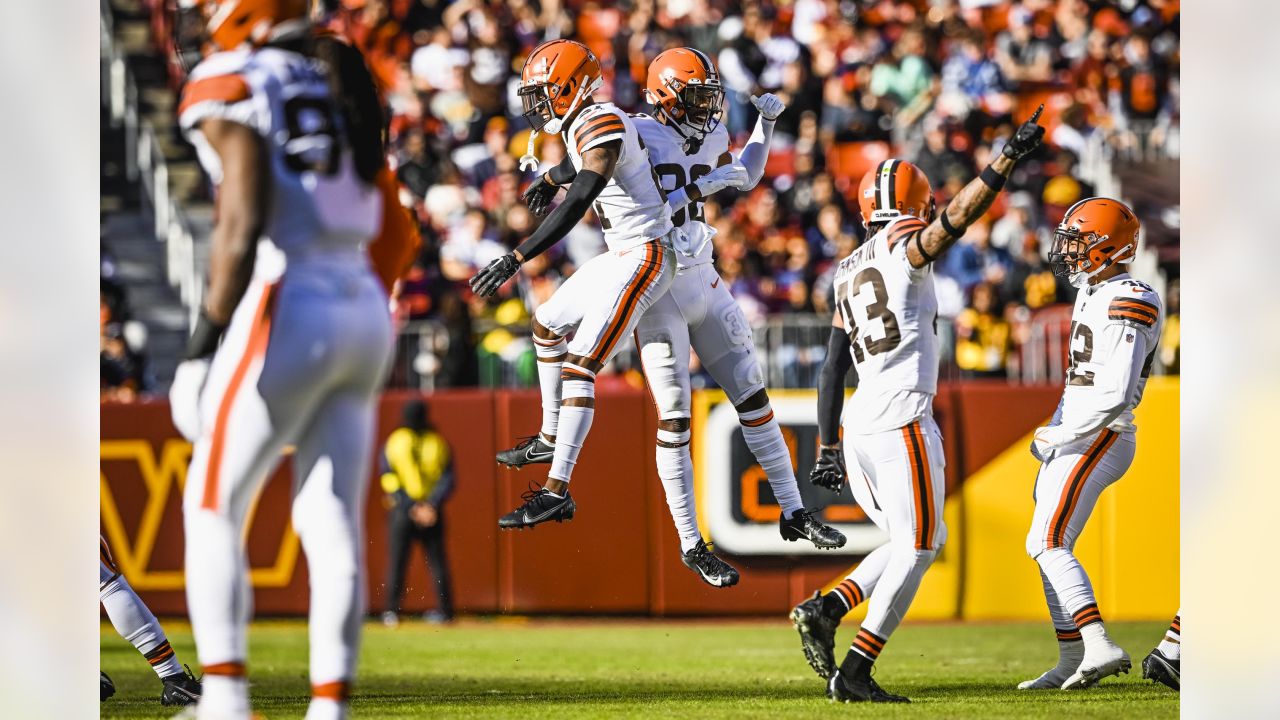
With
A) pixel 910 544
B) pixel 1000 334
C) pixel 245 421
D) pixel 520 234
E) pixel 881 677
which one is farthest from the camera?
pixel 520 234

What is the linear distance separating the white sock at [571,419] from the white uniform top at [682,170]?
2.08 ft

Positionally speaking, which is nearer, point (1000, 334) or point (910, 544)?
point (910, 544)

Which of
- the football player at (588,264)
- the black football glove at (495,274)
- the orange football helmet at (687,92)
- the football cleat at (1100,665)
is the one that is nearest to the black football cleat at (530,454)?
the football player at (588,264)

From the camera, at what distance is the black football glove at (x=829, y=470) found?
22.2 feet

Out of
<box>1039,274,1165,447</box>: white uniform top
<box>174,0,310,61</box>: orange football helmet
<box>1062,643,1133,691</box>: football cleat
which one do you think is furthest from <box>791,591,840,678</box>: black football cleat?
<box>174,0,310,61</box>: orange football helmet

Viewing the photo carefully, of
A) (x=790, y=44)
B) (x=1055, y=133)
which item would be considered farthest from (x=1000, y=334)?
(x=790, y=44)

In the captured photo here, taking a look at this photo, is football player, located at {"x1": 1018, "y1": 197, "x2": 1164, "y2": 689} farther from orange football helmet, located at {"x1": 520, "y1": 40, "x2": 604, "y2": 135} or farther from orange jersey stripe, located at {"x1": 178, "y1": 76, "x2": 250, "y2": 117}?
orange jersey stripe, located at {"x1": 178, "y1": 76, "x2": 250, "y2": 117}

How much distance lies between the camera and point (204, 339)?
4070 millimetres

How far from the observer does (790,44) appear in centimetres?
1455

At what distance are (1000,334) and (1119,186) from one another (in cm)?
232

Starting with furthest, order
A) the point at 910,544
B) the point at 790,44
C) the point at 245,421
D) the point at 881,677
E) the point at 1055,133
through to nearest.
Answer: the point at 790,44 → the point at 1055,133 → the point at 881,677 → the point at 910,544 → the point at 245,421

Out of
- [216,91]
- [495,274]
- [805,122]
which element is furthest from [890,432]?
[805,122]

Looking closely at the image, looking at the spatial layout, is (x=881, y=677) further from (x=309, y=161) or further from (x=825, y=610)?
(x=309, y=161)

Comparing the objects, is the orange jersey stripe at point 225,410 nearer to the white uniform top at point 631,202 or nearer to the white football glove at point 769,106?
the white uniform top at point 631,202
